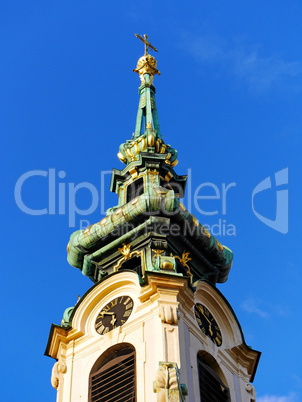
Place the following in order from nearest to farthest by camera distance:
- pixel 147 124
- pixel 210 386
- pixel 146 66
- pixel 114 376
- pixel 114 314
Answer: pixel 114 376 < pixel 210 386 < pixel 114 314 < pixel 147 124 < pixel 146 66

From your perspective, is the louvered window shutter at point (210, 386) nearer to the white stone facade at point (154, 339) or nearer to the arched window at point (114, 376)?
the white stone facade at point (154, 339)

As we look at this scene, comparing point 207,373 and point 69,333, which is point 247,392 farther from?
point 69,333

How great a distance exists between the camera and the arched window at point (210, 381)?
29386 millimetres

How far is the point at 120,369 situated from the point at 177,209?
5794 millimetres

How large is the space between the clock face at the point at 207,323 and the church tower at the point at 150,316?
4cm

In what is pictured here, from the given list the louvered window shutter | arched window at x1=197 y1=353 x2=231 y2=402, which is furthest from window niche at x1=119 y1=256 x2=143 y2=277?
the louvered window shutter

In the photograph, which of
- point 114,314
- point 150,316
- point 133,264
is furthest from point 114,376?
point 133,264

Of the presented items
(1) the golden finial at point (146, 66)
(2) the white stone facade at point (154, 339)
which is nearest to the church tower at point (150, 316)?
(2) the white stone facade at point (154, 339)

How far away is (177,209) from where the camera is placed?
110 ft

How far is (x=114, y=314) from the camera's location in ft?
103

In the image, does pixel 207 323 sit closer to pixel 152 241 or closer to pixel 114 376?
pixel 152 241

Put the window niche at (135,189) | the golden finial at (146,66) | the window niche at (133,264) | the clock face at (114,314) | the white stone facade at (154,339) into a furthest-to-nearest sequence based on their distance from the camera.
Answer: the golden finial at (146,66) < the window niche at (135,189) < the window niche at (133,264) < the clock face at (114,314) < the white stone facade at (154,339)

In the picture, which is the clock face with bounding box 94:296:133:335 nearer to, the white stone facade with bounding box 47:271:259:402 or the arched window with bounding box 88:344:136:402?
the white stone facade with bounding box 47:271:259:402

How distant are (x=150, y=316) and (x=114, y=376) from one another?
5.85ft
